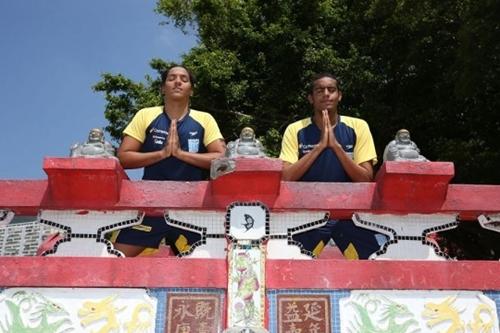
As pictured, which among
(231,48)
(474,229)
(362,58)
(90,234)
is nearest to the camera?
(90,234)

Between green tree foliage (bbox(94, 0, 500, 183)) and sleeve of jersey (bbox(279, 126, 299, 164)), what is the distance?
18.2ft

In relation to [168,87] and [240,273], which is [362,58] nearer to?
[168,87]

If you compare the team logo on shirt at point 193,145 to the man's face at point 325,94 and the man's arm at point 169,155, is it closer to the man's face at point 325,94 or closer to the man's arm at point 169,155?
the man's arm at point 169,155

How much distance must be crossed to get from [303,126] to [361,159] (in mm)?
416

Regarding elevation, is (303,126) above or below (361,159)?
above

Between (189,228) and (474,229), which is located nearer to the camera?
(189,228)

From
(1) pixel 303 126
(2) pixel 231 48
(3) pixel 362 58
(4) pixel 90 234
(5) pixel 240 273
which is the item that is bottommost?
(5) pixel 240 273

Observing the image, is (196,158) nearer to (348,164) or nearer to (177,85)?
(177,85)

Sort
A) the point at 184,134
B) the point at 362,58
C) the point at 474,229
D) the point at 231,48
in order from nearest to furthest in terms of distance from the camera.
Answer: the point at 184,134 → the point at 474,229 → the point at 362,58 → the point at 231,48

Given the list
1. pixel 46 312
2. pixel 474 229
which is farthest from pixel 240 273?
pixel 474 229

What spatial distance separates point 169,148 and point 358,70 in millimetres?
8211

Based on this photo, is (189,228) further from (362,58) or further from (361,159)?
(362,58)

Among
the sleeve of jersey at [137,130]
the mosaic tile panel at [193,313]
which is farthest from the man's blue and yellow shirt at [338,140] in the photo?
the mosaic tile panel at [193,313]

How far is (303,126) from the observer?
152 inches
